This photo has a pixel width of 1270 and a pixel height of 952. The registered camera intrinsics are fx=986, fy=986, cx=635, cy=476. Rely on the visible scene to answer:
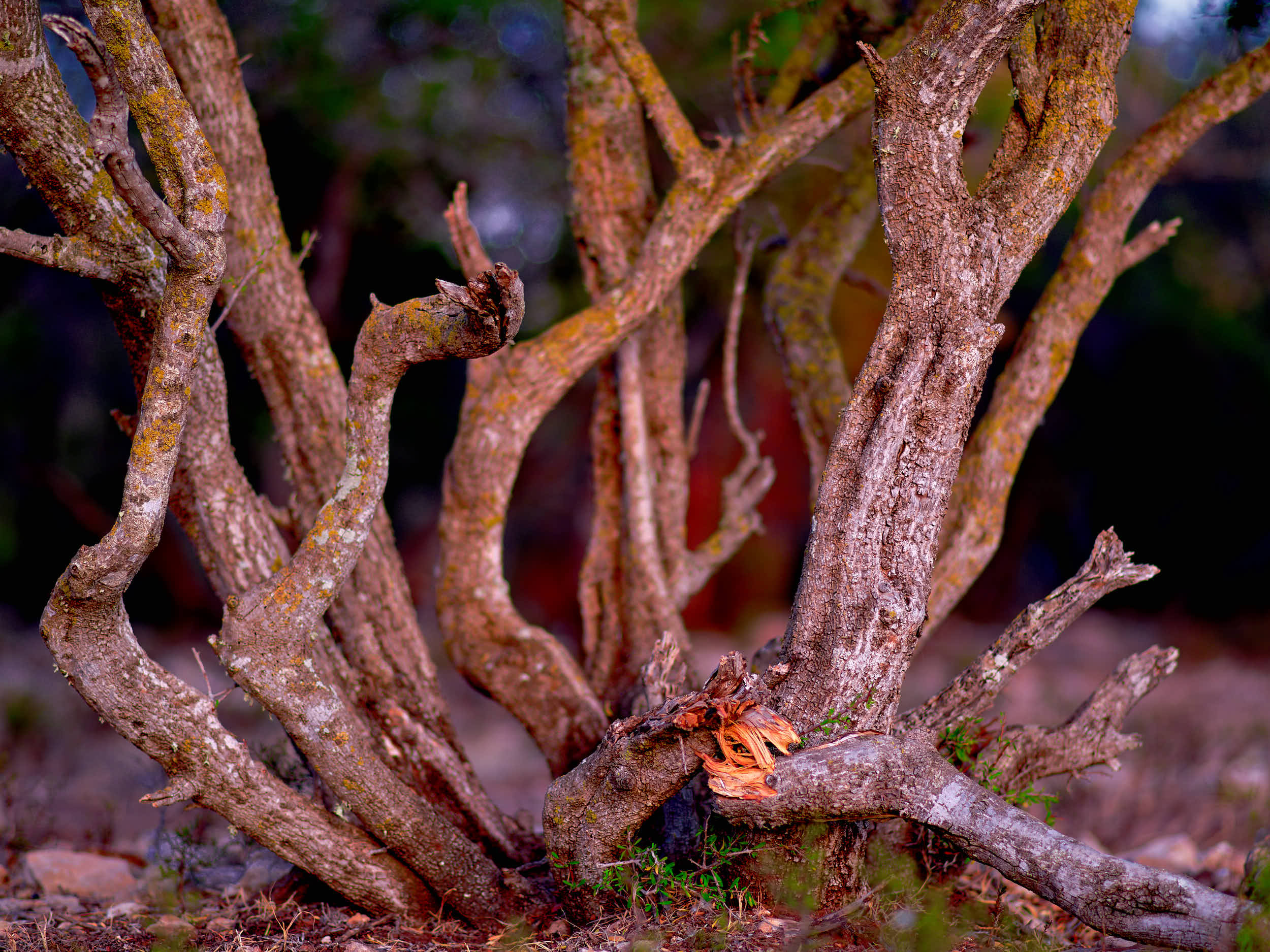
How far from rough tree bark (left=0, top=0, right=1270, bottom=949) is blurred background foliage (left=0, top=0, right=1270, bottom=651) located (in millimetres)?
2483

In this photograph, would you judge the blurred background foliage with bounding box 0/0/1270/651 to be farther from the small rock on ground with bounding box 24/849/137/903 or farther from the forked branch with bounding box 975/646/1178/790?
the small rock on ground with bounding box 24/849/137/903

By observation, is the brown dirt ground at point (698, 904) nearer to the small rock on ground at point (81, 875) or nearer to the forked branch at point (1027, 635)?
the small rock on ground at point (81, 875)

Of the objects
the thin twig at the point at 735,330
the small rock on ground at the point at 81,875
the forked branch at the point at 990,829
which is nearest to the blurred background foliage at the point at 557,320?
the thin twig at the point at 735,330

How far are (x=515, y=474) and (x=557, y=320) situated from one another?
4.74m

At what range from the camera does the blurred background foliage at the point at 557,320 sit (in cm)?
720

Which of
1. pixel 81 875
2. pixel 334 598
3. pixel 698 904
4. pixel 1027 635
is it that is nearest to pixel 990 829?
pixel 1027 635

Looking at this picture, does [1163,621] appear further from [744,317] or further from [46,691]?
[46,691]

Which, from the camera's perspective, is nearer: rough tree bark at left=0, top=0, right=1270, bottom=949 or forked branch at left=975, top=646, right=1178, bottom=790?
rough tree bark at left=0, top=0, right=1270, bottom=949

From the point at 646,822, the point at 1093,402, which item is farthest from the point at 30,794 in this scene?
the point at 1093,402

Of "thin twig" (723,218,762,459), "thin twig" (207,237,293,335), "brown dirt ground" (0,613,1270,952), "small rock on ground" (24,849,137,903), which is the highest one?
"thin twig" (723,218,762,459)

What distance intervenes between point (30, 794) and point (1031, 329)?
5.44m

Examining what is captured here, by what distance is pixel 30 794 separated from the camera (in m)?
5.25

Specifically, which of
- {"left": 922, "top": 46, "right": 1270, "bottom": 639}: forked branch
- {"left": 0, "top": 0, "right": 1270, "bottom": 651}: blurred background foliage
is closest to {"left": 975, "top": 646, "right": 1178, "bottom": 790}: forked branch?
{"left": 922, "top": 46, "right": 1270, "bottom": 639}: forked branch

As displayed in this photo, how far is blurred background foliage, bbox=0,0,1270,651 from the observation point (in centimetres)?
720
